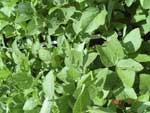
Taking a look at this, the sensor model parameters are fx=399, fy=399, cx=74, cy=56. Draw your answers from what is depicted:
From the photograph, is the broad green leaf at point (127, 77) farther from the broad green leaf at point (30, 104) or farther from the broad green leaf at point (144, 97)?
the broad green leaf at point (30, 104)

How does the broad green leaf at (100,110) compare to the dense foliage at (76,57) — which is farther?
the dense foliage at (76,57)

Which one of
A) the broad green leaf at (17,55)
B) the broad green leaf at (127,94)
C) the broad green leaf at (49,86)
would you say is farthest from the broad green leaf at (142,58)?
the broad green leaf at (17,55)

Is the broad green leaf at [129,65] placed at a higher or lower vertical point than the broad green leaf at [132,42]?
lower

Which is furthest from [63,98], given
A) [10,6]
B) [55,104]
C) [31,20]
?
[10,6]

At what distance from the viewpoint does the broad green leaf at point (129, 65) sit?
104 cm

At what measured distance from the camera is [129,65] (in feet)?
3.44

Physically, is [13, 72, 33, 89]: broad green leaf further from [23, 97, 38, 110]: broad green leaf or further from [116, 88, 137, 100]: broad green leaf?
[116, 88, 137, 100]: broad green leaf

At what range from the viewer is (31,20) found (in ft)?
4.32

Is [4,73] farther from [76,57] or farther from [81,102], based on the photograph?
[81,102]

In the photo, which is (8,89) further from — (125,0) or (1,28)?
(125,0)

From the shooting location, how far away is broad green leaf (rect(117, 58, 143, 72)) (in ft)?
→ 3.40

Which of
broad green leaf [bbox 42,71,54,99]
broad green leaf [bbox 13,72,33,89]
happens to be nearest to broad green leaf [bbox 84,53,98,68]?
broad green leaf [bbox 42,71,54,99]

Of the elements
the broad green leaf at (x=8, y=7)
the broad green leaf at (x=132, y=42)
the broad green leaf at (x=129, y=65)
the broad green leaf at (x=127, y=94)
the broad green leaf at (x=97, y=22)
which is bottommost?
the broad green leaf at (x=127, y=94)

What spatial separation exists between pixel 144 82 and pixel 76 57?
0.20m
